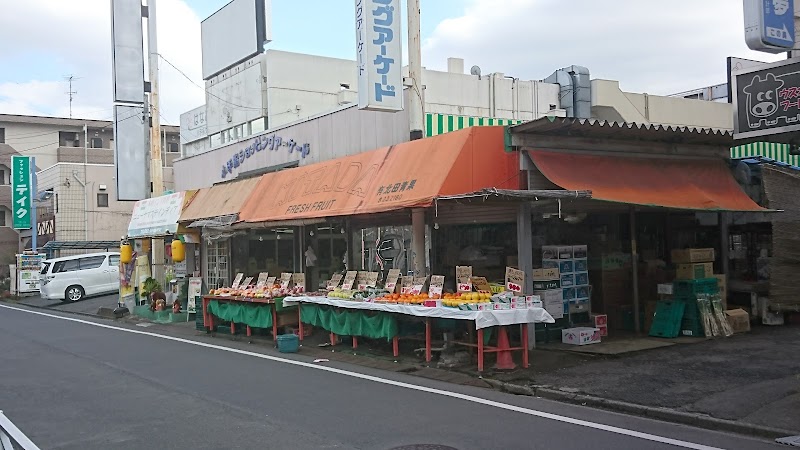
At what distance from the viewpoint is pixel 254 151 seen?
69.2ft

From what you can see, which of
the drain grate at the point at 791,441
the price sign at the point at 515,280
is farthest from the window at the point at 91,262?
the drain grate at the point at 791,441

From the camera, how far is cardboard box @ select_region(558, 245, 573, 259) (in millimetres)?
13430

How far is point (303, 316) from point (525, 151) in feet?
20.1

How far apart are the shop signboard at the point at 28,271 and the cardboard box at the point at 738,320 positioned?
33.0 metres

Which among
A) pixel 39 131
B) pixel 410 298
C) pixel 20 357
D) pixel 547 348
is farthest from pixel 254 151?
pixel 39 131

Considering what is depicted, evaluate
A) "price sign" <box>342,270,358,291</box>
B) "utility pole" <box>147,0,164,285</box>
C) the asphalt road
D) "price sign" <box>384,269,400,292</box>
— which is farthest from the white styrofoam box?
"utility pole" <box>147,0,164,285</box>

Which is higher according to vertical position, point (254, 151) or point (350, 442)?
point (254, 151)

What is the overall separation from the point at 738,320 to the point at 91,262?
2725 cm

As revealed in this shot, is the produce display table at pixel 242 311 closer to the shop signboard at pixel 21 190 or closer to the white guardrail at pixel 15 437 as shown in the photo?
the white guardrail at pixel 15 437

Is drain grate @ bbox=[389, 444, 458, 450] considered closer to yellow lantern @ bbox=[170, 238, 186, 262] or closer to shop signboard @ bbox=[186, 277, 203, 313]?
shop signboard @ bbox=[186, 277, 203, 313]

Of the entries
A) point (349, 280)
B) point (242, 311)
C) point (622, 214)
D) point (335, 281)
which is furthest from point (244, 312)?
point (622, 214)

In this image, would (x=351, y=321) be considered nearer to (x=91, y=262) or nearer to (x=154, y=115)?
(x=154, y=115)

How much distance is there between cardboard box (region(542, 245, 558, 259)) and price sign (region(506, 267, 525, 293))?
1905 millimetres

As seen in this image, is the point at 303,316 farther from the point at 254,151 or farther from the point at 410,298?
the point at 254,151
